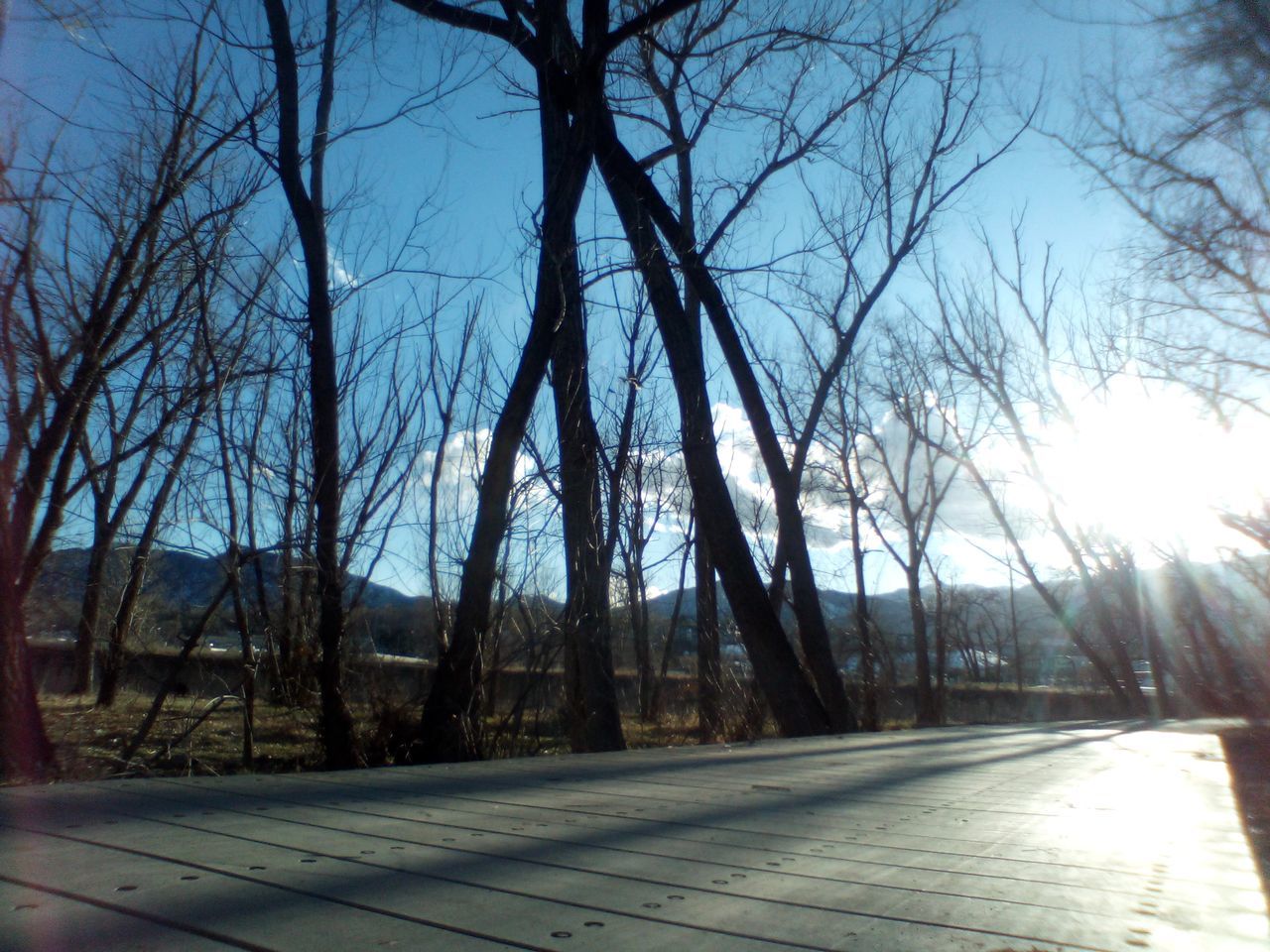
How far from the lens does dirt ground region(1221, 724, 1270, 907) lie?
12.0 ft

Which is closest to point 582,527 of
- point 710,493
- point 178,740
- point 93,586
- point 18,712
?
point 710,493

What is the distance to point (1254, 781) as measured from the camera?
6.43 metres

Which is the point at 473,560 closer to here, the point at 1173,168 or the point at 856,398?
the point at 1173,168

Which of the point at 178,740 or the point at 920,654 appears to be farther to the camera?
the point at 920,654

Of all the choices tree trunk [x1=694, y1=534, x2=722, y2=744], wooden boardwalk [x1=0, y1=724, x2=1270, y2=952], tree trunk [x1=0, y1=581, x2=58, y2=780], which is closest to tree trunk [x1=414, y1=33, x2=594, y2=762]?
tree trunk [x1=0, y1=581, x2=58, y2=780]

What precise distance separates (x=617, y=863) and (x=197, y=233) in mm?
6294

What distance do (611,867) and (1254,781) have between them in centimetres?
643

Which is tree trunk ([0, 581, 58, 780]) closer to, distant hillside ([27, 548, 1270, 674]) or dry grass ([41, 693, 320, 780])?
dry grass ([41, 693, 320, 780])

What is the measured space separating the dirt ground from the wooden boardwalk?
32 cm

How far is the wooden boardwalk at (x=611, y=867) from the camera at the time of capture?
4.51ft

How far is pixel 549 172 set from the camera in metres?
6.88

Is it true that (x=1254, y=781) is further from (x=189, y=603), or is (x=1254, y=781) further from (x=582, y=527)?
(x=189, y=603)

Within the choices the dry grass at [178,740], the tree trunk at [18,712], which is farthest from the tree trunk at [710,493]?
the tree trunk at [18,712]

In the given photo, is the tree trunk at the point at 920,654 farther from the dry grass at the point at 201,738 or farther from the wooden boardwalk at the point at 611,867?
the wooden boardwalk at the point at 611,867
